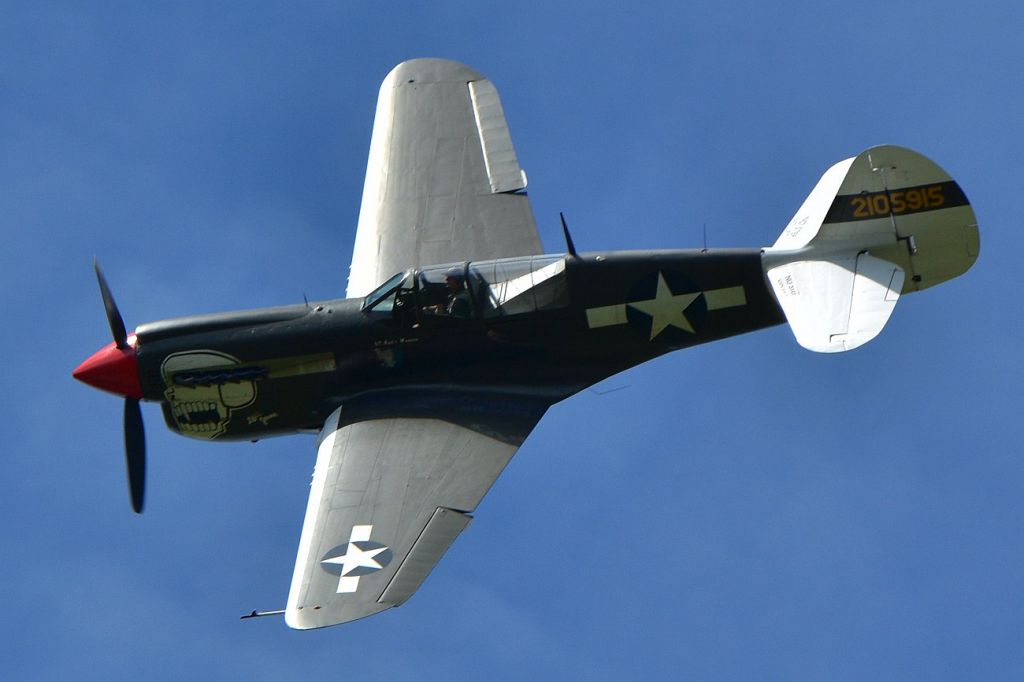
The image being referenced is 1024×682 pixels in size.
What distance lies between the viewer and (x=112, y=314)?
23.6 metres

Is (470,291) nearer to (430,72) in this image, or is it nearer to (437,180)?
(437,180)

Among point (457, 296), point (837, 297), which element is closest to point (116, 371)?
point (457, 296)

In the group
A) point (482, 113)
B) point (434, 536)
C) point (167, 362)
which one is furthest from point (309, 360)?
point (482, 113)

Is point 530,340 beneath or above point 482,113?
beneath

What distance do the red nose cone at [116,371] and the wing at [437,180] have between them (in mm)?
3057

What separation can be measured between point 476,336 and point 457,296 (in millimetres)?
539

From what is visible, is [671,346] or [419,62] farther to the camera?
[419,62]

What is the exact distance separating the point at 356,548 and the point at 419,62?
29.6 ft

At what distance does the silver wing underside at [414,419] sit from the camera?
69.5 feet

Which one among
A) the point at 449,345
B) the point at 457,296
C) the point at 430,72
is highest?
the point at 430,72

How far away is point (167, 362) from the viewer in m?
23.6

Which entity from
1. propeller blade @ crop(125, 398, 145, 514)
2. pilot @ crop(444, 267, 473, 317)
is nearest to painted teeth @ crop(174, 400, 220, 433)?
propeller blade @ crop(125, 398, 145, 514)

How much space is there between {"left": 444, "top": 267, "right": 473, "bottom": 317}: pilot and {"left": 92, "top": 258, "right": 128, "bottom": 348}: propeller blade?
407 cm

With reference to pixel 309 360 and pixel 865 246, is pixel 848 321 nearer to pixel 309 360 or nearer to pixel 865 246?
pixel 865 246
